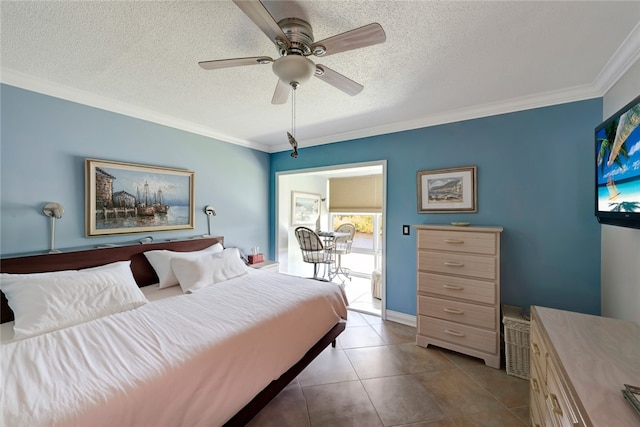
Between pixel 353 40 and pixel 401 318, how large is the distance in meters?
3.00

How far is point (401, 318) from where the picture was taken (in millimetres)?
3086

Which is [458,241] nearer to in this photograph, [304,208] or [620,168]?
[620,168]

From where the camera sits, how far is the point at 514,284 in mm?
2434

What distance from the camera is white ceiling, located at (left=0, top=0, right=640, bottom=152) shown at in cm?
132

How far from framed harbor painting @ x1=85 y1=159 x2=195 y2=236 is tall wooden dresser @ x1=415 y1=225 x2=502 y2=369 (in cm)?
283

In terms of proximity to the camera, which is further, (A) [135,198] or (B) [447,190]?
(B) [447,190]

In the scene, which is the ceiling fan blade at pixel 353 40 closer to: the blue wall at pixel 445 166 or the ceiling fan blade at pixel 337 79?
the ceiling fan blade at pixel 337 79

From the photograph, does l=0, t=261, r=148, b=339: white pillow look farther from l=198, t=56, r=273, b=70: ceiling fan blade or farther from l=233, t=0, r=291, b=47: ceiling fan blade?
l=233, t=0, r=291, b=47: ceiling fan blade

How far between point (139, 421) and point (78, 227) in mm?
2100

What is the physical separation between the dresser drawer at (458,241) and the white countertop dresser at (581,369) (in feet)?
2.70

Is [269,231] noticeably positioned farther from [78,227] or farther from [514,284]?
[514,284]

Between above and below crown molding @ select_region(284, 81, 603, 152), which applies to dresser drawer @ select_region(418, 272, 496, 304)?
below

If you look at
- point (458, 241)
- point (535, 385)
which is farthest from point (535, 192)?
point (535, 385)

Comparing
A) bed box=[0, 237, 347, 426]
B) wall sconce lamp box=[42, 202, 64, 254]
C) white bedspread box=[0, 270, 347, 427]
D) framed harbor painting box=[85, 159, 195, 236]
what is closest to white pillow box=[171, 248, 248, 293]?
bed box=[0, 237, 347, 426]
